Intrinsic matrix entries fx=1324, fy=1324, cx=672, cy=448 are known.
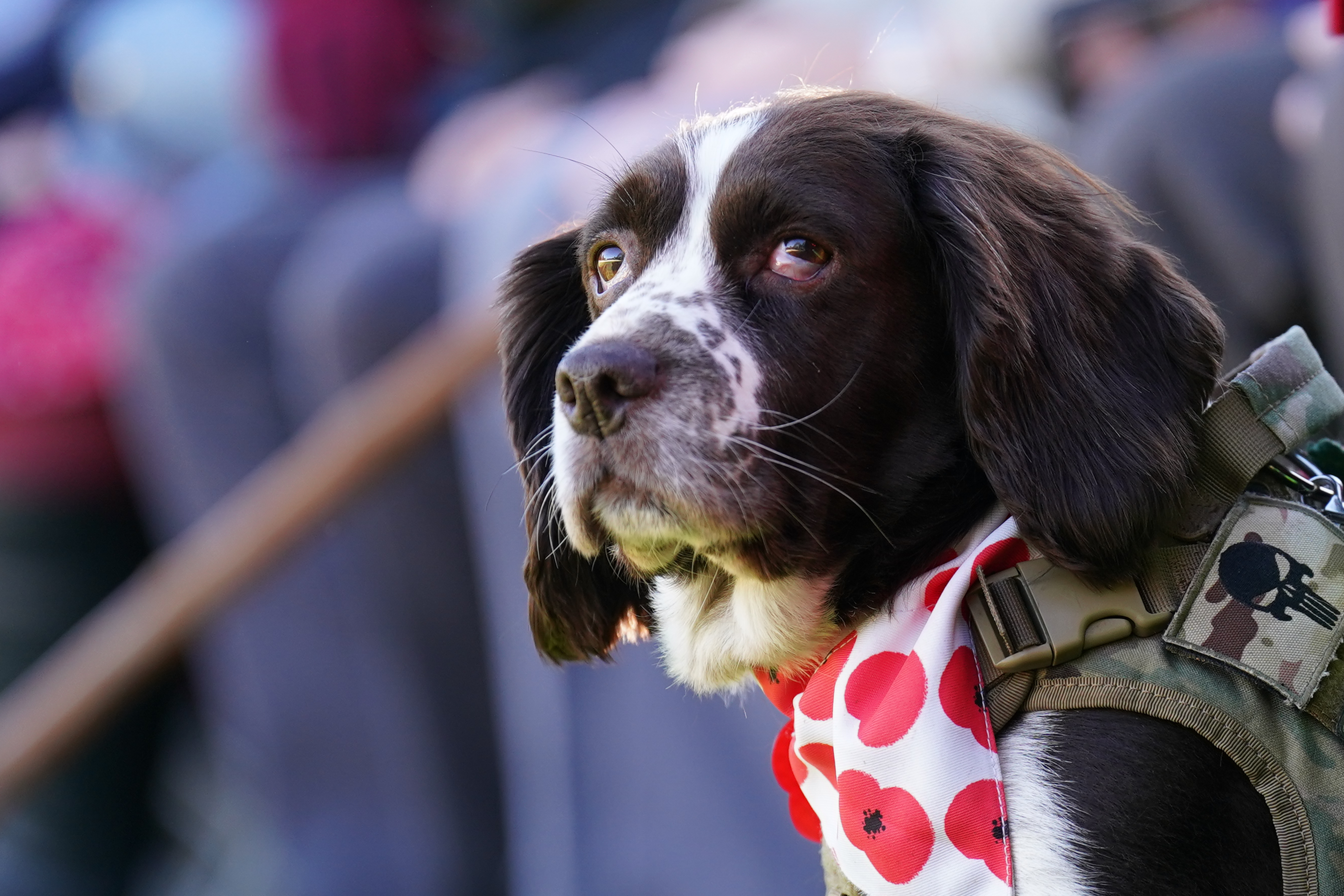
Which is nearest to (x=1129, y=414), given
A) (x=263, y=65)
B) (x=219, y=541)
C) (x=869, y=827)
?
(x=869, y=827)

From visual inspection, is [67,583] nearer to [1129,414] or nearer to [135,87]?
[135,87]

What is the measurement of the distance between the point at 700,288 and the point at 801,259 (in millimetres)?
149

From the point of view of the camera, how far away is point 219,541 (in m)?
4.71

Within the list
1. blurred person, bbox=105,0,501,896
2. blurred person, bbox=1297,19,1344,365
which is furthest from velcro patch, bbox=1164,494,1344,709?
blurred person, bbox=105,0,501,896

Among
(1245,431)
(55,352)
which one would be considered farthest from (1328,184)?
(55,352)

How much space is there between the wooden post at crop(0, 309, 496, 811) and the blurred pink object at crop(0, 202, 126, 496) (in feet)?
Result: 3.64

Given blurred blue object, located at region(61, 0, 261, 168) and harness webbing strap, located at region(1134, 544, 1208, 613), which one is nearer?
harness webbing strap, located at region(1134, 544, 1208, 613)

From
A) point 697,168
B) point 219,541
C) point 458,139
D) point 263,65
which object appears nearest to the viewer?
point 697,168

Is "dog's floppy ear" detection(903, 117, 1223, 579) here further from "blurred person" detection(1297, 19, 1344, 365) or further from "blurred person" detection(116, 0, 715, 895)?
"blurred person" detection(116, 0, 715, 895)

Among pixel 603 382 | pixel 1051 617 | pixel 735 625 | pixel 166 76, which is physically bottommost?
pixel 166 76

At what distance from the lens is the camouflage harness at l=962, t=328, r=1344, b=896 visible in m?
1.52

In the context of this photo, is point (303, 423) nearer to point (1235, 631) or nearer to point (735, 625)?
point (735, 625)

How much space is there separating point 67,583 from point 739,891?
4.00 m

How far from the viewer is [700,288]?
1858 mm
